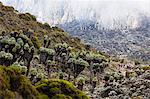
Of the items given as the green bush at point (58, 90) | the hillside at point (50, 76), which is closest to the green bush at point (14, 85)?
the hillside at point (50, 76)

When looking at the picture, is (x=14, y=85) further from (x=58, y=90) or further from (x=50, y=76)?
(x=50, y=76)

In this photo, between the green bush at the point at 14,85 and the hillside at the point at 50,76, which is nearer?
the green bush at the point at 14,85

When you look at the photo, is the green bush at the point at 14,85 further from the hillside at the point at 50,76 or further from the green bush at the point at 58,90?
the green bush at the point at 58,90

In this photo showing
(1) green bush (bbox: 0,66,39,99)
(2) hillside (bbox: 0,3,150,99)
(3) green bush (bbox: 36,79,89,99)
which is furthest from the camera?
(3) green bush (bbox: 36,79,89,99)

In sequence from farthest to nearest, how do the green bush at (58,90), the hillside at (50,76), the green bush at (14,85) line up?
1. the green bush at (58,90)
2. the hillside at (50,76)
3. the green bush at (14,85)

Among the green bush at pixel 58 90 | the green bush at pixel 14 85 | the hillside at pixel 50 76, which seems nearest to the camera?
the green bush at pixel 14 85

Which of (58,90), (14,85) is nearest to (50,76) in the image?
(58,90)

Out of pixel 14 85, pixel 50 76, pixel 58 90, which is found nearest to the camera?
pixel 14 85

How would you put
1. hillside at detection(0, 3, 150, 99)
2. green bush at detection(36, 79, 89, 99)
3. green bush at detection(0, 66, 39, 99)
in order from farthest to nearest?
green bush at detection(36, 79, 89, 99) → hillside at detection(0, 3, 150, 99) → green bush at detection(0, 66, 39, 99)

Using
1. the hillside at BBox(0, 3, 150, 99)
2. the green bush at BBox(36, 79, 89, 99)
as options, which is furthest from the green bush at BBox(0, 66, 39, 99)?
the green bush at BBox(36, 79, 89, 99)

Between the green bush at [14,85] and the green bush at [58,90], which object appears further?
the green bush at [58,90]

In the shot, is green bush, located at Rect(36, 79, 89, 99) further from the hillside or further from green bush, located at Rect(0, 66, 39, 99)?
green bush, located at Rect(0, 66, 39, 99)

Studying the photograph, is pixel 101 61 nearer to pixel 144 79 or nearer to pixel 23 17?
pixel 144 79

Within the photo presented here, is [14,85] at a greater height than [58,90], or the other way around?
[14,85]
